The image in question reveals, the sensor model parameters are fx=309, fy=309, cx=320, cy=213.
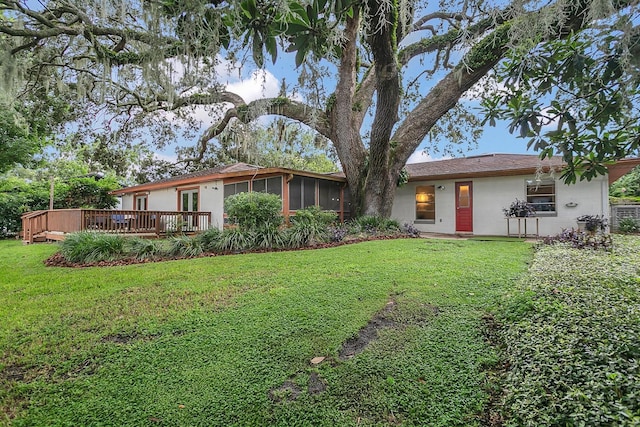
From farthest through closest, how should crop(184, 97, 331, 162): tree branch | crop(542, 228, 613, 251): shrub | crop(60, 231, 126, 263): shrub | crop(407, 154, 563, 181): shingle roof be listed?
crop(184, 97, 331, 162): tree branch < crop(407, 154, 563, 181): shingle roof < crop(60, 231, 126, 263): shrub < crop(542, 228, 613, 251): shrub

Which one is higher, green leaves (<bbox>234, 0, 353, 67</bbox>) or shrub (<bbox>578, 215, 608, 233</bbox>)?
green leaves (<bbox>234, 0, 353, 67</bbox>)

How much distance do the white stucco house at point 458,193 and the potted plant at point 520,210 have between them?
0.33 m

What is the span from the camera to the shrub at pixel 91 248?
6.75 metres

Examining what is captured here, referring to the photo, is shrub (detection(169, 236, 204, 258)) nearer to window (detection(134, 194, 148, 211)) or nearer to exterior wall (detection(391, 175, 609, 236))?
exterior wall (detection(391, 175, 609, 236))

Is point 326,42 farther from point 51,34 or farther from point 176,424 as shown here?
Result: point 51,34

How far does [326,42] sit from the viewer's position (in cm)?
264

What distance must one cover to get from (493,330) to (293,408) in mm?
1873

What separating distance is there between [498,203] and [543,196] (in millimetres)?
1330

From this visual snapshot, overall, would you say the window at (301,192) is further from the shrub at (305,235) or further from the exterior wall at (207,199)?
the exterior wall at (207,199)

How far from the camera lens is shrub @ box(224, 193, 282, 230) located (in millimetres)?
8438

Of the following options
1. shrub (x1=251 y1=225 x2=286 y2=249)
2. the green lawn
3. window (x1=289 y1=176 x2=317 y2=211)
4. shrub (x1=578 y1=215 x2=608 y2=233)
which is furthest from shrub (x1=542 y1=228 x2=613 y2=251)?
window (x1=289 y1=176 x2=317 y2=211)

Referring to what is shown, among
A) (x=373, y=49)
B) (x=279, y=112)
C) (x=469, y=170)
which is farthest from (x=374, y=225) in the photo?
A: (x=373, y=49)

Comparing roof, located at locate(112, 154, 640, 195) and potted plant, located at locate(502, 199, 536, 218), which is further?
potted plant, located at locate(502, 199, 536, 218)

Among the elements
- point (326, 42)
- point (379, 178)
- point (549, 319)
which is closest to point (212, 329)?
point (326, 42)
